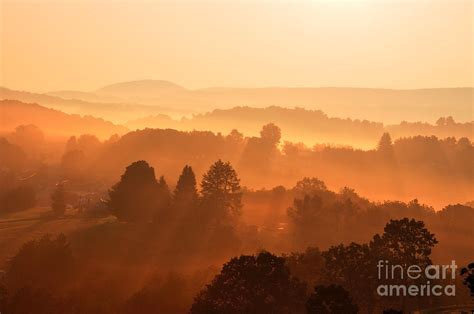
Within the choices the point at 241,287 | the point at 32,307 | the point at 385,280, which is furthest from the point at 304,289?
the point at 32,307

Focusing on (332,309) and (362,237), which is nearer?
(332,309)

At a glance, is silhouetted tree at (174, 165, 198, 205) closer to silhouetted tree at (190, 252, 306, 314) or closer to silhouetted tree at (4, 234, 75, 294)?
silhouetted tree at (4, 234, 75, 294)

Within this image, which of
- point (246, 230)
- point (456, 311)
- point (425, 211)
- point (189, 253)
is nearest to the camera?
point (456, 311)

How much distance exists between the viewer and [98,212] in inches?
5404

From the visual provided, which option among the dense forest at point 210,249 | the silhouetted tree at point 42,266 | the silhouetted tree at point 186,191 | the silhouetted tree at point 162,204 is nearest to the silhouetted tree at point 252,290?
the dense forest at point 210,249

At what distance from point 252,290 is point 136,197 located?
64813mm

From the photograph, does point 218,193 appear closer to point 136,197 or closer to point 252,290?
point 136,197

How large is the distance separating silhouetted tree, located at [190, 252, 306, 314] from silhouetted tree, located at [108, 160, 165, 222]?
58322 mm

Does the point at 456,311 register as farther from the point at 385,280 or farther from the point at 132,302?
the point at 132,302

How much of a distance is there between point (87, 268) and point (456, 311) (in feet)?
189

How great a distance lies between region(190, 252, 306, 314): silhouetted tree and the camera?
210 feet

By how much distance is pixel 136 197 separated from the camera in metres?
125

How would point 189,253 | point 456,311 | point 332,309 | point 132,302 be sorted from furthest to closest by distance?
point 189,253
point 132,302
point 456,311
point 332,309

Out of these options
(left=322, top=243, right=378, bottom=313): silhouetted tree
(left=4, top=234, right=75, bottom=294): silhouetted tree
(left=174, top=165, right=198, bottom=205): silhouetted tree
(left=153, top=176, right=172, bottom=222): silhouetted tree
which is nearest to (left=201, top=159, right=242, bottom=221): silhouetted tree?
(left=174, top=165, right=198, bottom=205): silhouetted tree
